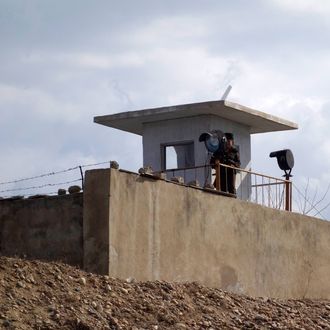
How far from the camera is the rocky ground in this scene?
43.2ft

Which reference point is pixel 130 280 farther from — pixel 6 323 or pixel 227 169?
pixel 227 169

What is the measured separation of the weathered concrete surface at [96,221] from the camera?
15.1m

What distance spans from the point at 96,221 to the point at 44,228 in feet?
3.73

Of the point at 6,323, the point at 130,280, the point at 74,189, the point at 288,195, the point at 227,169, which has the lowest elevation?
the point at 6,323

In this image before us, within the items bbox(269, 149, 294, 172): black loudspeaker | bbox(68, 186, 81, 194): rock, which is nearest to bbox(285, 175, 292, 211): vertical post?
bbox(269, 149, 294, 172): black loudspeaker

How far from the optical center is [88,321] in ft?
43.5

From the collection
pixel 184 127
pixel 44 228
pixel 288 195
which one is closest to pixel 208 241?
pixel 44 228

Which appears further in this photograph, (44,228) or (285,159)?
(285,159)

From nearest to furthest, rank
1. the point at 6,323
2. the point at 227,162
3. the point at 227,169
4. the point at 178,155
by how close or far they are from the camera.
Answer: the point at 6,323 < the point at 227,169 < the point at 227,162 < the point at 178,155

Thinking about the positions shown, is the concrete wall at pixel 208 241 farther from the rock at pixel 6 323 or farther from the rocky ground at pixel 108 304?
the rock at pixel 6 323

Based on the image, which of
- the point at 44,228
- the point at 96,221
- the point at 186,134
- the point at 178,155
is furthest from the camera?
the point at 178,155

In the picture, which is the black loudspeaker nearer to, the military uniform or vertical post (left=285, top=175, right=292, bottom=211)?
vertical post (left=285, top=175, right=292, bottom=211)

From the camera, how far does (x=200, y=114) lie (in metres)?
21.9

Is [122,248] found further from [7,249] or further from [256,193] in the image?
[256,193]
